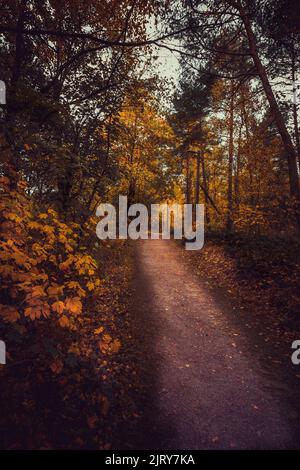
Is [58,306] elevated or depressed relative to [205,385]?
elevated

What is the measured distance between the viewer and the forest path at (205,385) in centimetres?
371

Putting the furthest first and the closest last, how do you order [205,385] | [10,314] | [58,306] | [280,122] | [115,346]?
[280,122]
[115,346]
[205,385]
[58,306]
[10,314]

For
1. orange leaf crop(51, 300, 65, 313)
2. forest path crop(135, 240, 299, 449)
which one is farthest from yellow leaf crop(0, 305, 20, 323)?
forest path crop(135, 240, 299, 449)

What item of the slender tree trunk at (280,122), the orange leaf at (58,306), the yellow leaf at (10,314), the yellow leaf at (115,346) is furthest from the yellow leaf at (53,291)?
the slender tree trunk at (280,122)

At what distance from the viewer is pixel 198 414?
13.4 feet

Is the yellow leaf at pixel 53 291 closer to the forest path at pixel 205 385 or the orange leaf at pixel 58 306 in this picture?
the orange leaf at pixel 58 306

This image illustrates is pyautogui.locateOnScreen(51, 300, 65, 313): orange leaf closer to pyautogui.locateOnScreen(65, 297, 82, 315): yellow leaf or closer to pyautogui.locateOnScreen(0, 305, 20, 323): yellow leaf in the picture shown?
pyautogui.locateOnScreen(65, 297, 82, 315): yellow leaf

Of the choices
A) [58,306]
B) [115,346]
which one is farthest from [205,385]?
[58,306]

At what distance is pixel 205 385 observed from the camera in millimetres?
4758

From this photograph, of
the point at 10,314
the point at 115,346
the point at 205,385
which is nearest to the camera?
the point at 10,314

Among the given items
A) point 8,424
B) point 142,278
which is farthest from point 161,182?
point 8,424

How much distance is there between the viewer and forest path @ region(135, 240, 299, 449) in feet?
12.2

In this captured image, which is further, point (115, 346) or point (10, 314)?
point (115, 346)

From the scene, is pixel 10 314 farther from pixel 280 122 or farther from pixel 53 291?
pixel 280 122
